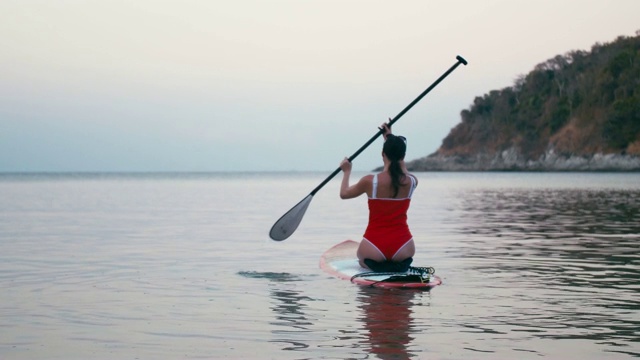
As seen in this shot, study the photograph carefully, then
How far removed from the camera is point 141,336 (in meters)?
8.07

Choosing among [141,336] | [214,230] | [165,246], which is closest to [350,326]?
[141,336]

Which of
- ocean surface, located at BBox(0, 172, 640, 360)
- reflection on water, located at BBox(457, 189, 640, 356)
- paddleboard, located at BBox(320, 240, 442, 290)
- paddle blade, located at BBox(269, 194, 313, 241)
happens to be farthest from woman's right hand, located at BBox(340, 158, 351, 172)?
reflection on water, located at BBox(457, 189, 640, 356)

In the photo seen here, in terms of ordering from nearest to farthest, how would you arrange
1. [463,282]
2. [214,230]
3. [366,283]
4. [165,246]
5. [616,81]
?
1. [366,283]
2. [463,282]
3. [165,246]
4. [214,230]
5. [616,81]

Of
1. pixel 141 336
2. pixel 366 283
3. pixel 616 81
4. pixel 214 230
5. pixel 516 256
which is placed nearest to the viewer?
pixel 141 336

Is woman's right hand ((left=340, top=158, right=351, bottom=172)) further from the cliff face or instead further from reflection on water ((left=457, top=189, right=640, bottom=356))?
the cliff face

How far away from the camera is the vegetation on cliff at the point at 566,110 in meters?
122

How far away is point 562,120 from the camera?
447ft

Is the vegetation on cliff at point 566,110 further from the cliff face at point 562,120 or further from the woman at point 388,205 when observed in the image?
the woman at point 388,205

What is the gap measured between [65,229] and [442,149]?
150886mm

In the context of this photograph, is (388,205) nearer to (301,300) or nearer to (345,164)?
(345,164)

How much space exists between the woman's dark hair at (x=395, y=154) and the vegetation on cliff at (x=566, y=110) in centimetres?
11351

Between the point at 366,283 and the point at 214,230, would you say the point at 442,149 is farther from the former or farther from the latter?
the point at 366,283

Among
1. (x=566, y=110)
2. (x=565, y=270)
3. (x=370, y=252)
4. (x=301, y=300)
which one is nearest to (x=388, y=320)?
(x=301, y=300)

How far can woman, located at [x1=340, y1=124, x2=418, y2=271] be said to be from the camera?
10.7m
